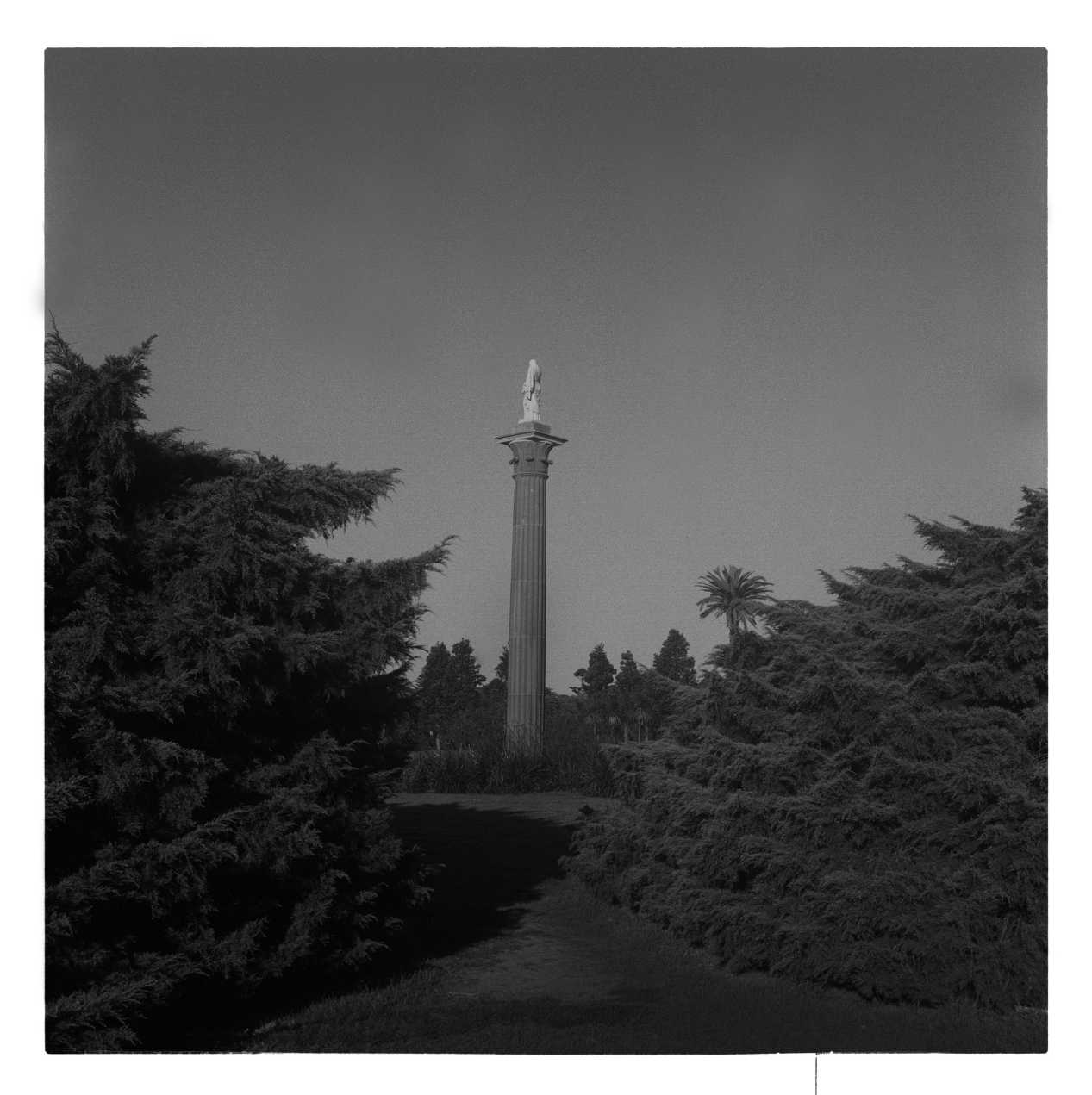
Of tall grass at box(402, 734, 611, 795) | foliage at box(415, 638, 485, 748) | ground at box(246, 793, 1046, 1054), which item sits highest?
foliage at box(415, 638, 485, 748)

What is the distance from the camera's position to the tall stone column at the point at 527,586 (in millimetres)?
10820

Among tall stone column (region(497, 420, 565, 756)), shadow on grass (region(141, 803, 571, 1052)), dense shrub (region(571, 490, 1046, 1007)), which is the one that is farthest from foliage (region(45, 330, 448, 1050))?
tall stone column (region(497, 420, 565, 756))

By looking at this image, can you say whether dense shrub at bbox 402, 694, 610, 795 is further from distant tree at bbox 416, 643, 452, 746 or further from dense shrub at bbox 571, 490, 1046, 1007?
dense shrub at bbox 571, 490, 1046, 1007

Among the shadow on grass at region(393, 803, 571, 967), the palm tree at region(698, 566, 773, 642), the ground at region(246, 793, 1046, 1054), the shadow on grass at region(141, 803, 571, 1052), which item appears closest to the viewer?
the shadow on grass at region(141, 803, 571, 1052)

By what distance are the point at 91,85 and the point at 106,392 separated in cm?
215

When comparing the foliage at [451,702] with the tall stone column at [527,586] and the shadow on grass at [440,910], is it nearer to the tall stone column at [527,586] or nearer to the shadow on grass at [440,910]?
the tall stone column at [527,586]

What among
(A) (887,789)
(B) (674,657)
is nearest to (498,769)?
(B) (674,657)

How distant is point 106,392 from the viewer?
221 inches

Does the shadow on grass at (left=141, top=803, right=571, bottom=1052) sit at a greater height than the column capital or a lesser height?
lesser

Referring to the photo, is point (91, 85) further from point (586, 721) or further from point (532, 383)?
point (586, 721)

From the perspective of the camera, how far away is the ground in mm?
5902

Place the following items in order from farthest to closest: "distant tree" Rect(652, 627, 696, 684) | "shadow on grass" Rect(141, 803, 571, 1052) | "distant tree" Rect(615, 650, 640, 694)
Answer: "distant tree" Rect(615, 650, 640, 694), "distant tree" Rect(652, 627, 696, 684), "shadow on grass" Rect(141, 803, 571, 1052)

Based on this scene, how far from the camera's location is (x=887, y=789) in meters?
6.58

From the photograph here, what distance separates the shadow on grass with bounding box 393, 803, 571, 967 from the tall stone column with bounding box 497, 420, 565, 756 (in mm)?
1748
